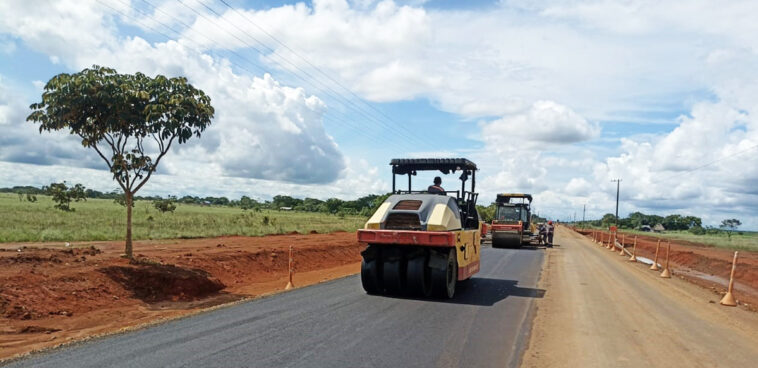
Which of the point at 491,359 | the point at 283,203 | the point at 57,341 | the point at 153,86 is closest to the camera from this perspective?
the point at 491,359

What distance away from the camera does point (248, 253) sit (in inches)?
703

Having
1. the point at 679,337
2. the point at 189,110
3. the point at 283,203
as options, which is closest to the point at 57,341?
the point at 189,110

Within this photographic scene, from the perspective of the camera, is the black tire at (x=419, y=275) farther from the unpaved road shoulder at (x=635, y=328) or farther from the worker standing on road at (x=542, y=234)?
the worker standing on road at (x=542, y=234)

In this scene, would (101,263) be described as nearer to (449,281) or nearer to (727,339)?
(449,281)

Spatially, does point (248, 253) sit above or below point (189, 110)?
below

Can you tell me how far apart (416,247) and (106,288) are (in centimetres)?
666

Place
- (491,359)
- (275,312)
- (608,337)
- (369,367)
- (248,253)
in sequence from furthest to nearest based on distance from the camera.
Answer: (248,253) → (275,312) → (608,337) → (491,359) → (369,367)

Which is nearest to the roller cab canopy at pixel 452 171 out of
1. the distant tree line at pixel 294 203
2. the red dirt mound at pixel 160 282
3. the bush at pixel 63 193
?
the red dirt mound at pixel 160 282

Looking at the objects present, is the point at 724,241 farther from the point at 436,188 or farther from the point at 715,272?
the point at 436,188

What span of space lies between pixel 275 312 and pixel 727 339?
7.08 meters

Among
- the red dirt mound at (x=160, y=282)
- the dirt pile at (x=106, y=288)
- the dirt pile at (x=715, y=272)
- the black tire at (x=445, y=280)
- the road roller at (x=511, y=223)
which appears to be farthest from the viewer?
the road roller at (x=511, y=223)

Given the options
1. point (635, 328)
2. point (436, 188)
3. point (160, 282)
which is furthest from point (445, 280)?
point (160, 282)

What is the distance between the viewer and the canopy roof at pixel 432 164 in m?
11.9

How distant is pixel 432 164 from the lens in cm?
1212
